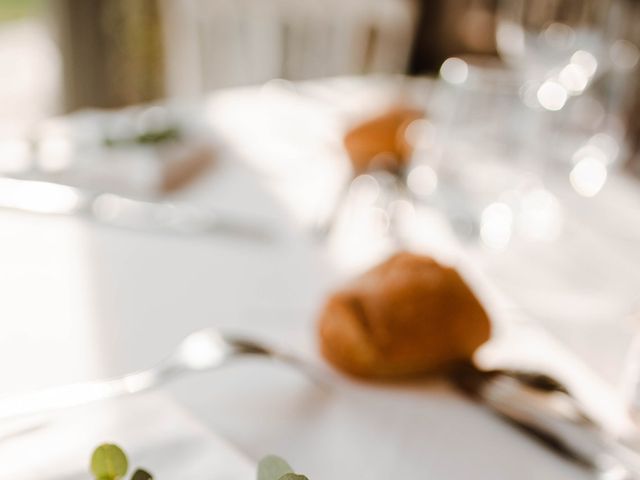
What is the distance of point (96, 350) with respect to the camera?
25.2 inches

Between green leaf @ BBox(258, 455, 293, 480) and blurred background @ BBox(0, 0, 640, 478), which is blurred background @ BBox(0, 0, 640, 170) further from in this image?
green leaf @ BBox(258, 455, 293, 480)

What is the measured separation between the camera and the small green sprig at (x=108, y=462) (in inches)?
16.7

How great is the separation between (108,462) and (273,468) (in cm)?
9

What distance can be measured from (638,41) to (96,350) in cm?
134

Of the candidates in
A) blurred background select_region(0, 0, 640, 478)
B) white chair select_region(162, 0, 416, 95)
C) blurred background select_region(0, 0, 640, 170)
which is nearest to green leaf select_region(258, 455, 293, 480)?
blurred background select_region(0, 0, 640, 478)

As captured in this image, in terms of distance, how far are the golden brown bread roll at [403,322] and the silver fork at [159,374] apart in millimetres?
42

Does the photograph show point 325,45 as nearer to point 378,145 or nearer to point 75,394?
point 378,145

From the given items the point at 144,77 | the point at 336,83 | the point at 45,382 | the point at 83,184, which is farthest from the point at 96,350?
the point at 144,77

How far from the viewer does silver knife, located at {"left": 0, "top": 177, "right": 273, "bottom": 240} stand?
2.94 ft

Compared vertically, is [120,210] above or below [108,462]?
above

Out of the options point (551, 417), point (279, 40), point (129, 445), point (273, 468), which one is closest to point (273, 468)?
point (273, 468)

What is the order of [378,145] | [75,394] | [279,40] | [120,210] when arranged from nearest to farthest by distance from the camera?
[75,394] < [120,210] < [378,145] < [279,40]

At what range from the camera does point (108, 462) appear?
43 centimetres

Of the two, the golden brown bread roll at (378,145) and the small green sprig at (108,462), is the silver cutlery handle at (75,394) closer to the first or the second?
the small green sprig at (108,462)
